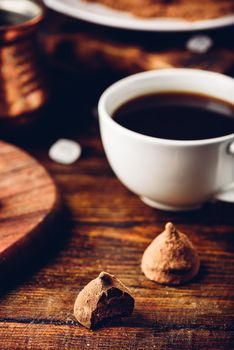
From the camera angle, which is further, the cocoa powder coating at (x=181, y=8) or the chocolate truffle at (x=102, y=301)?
the cocoa powder coating at (x=181, y=8)

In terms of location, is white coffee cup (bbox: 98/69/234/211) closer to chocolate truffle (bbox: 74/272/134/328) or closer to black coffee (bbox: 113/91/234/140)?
black coffee (bbox: 113/91/234/140)

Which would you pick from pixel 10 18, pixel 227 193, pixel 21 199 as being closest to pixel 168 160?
pixel 227 193

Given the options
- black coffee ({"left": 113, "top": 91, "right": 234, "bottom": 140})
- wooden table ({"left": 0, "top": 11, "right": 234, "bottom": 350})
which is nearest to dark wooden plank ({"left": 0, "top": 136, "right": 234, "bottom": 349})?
wooden table ({"left": 0, "top": 11, "right": 234, "bottom": 350})

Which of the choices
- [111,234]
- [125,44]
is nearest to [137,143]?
[111,234]

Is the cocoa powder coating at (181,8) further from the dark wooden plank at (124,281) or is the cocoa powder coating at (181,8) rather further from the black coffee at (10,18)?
the dark wooden plank at (124,281)

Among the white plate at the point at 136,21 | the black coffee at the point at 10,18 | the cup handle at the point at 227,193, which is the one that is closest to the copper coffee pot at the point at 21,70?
the black coffee at the point at 10,18

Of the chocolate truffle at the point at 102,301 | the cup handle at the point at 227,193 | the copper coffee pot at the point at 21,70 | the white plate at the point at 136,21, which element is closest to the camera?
the chocolate truffle at the point at 102,301

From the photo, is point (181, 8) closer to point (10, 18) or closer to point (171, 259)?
point (10, 18)

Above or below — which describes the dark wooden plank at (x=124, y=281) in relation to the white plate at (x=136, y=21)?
below
